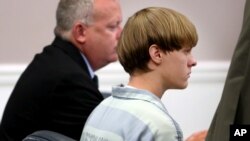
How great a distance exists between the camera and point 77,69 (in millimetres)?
1680

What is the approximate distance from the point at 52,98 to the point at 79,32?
337 mm

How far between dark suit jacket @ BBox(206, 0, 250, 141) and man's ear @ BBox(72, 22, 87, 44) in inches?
43.2

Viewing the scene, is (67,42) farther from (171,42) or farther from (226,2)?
(226,2)

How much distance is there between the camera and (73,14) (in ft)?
6.29

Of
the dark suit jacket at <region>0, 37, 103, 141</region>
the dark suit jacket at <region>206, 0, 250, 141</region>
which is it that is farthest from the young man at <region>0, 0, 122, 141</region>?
the dark suit jacket at <region>206, 0, 250, 141</region>

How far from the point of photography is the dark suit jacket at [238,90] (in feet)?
2.64

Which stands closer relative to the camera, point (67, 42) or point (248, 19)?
point (248, 19)

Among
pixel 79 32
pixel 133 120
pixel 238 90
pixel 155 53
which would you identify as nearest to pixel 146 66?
pixel 155 53

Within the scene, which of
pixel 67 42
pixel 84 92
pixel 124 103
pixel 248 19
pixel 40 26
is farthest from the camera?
pixel 40 26

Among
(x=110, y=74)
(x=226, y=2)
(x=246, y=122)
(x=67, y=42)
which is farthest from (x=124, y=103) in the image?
(x=226, y=2)

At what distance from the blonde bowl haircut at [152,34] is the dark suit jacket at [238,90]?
0.40 meters

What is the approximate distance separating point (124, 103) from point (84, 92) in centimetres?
44

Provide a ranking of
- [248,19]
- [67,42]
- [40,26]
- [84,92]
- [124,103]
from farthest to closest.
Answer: [40,26], [67,42], [84,92], [124,103], [248,19]

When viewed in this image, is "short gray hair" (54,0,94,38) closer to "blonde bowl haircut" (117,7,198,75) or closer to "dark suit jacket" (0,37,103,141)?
"dark suit jacket" (0,37,103,141)
